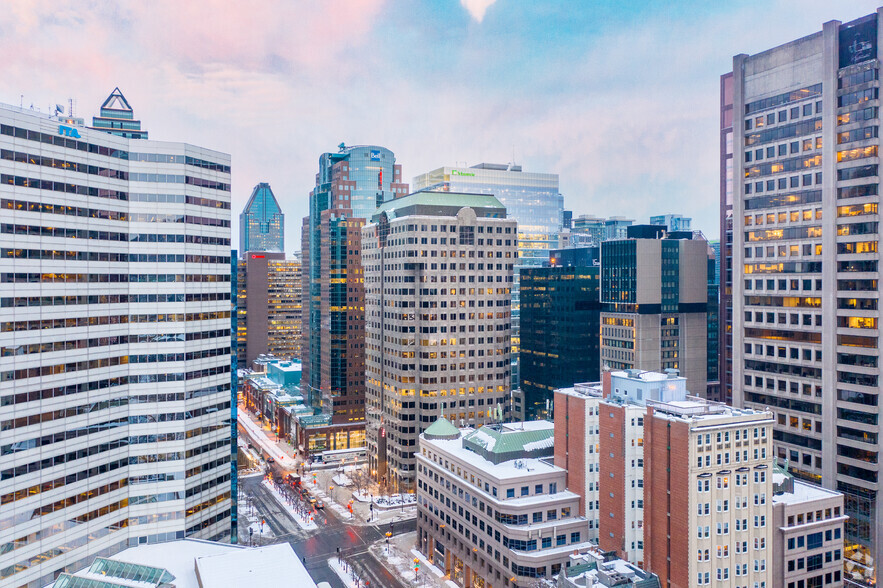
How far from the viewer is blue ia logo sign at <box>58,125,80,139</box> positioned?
314ft

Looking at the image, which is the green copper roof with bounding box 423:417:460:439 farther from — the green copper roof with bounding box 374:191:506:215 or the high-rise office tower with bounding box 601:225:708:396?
the high-rise office tower with bounding box 601:225:708:396

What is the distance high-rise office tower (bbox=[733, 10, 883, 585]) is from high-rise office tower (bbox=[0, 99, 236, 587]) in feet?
375

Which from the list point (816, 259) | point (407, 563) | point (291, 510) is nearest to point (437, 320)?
point (291, 510)

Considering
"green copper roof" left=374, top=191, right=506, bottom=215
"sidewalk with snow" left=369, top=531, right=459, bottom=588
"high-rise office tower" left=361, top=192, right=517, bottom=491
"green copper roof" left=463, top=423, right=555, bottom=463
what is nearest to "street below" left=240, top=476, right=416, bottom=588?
"sidewalk with snow" left=369, top=531, right=459, bottom=588

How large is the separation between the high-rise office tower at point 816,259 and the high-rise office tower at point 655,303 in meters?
44.1

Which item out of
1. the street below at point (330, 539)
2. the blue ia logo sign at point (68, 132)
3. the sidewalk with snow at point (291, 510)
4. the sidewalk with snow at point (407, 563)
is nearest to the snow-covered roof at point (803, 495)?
the sidewalk with snow at point (407, 563)

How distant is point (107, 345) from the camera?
10338 cm

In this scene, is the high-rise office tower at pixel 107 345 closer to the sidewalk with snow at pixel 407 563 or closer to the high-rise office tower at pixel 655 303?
the sidewalk with snow at pixel 407 563

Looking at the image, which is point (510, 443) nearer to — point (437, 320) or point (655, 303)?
point (437, 320)

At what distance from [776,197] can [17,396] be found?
483ft

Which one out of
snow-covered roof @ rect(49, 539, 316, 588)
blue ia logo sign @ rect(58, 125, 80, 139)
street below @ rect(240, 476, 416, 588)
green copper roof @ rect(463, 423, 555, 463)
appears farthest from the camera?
street below @ rect(240, 476, 416, 588)

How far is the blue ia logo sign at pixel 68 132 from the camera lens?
95.6 m

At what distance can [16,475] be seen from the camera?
3497 inches

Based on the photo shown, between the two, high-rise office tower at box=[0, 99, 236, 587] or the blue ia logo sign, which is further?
the blue ia logo sign
